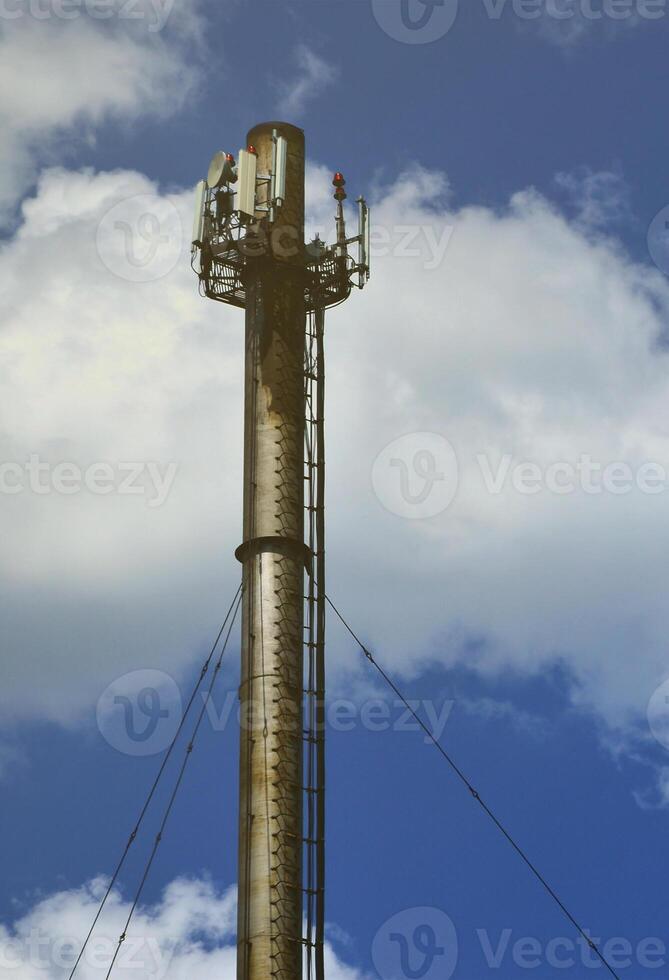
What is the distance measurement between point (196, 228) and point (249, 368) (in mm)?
4990

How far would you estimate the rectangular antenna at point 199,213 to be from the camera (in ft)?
174

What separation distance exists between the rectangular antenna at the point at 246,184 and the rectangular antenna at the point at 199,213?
5.24ft

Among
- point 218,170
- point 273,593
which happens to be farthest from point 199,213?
point 273,593

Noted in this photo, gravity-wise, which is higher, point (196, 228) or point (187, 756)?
point (196, 228)

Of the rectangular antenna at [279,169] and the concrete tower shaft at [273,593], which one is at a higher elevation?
Answer: the rectangular antenna at [279,169]

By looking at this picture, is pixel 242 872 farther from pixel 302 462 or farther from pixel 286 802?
pixel 302 462

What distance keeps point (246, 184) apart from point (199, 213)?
209 cm

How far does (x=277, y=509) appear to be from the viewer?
49625mm

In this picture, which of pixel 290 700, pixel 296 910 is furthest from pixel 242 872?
pixel 290 700

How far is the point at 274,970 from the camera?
44.5 metres

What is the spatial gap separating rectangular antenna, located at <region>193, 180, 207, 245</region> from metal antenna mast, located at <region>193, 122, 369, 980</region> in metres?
0.04

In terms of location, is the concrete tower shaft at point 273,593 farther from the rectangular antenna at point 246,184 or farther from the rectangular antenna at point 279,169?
the rectangular antenna at point 246,184

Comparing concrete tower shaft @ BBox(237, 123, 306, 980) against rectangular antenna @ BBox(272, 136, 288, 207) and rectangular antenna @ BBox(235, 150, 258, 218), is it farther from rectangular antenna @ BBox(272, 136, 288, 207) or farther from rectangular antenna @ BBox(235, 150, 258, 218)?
rectangular antenna @ BBox(235, 150, 258, 218)

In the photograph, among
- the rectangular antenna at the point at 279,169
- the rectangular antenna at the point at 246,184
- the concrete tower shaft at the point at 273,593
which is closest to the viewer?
the concrete tower shaft at the point at 273,593
